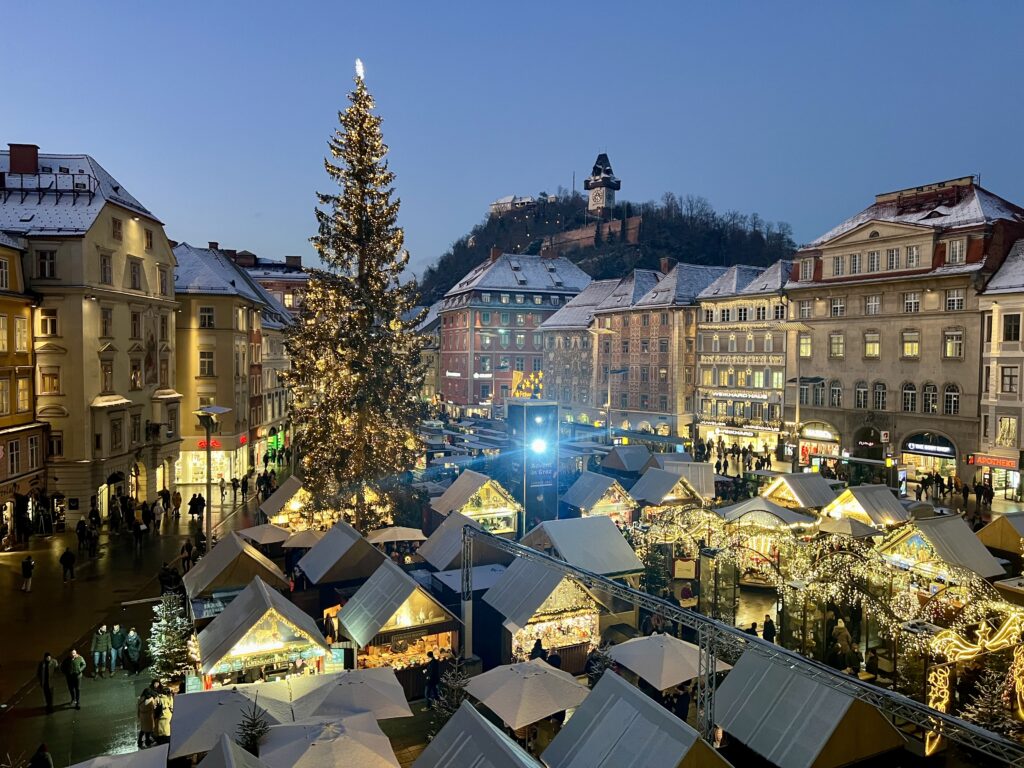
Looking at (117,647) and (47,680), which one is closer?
(47,680)

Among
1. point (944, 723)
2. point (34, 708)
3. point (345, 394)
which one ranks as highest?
point (345, 394)

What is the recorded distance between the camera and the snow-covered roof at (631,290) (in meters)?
65.2

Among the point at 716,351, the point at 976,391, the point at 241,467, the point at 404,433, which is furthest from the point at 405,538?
the point at 716,351

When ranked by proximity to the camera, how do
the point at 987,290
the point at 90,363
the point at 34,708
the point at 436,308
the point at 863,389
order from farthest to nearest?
the point at 436,308, the point at 863,389, the point at 987,290, the point at 90,363, the point at 34,708

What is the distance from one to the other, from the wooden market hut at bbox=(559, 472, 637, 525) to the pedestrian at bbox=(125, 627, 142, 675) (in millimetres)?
16148

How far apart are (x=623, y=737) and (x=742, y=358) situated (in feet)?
157

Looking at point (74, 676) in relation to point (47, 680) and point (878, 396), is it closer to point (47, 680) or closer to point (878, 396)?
point (47, 680)

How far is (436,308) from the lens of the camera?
95688mm

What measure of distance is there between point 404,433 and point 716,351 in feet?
120

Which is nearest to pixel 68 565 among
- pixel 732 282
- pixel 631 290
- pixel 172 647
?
pixel 172 647

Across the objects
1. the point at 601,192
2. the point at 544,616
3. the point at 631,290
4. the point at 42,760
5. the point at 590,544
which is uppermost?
the point at 601,192

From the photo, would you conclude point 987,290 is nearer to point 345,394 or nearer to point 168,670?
point 345,394

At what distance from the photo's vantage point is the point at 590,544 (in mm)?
21500

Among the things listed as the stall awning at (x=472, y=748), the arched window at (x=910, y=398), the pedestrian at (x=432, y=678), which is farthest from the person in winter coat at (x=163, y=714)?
the arched window at (x=910, y=398)
